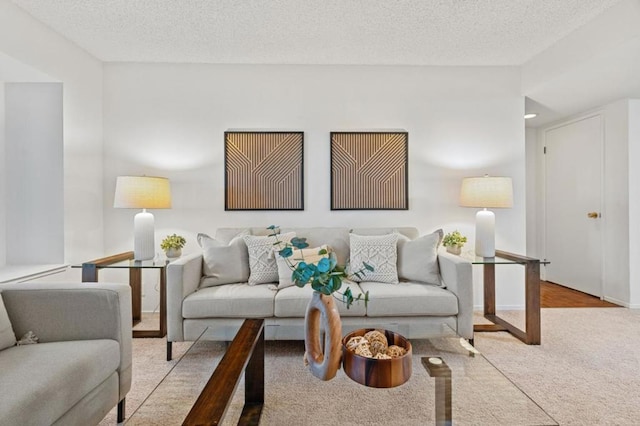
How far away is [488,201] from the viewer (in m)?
2.71

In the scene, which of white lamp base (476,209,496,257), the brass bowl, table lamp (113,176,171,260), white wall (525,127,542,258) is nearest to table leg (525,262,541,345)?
white lamp base (476,209,496,257)

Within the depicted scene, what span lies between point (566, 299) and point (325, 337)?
3.53 m

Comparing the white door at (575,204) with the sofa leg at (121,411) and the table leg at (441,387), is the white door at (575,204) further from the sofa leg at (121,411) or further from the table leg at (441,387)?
the sofa leg at (121,411)

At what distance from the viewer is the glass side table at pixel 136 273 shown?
7.60 feet

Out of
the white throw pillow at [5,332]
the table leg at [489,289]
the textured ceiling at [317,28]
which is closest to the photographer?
the white throw pillow at [5,332]

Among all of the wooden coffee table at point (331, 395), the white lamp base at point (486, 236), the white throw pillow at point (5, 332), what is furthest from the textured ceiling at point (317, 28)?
the wooden coffee table at point (331, 395)

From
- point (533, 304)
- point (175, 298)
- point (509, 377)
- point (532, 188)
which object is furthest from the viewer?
point (532, 188)

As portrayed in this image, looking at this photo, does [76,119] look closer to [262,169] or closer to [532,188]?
[262,169]

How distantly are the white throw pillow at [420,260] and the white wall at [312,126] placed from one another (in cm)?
62

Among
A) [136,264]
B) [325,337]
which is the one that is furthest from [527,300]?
[136,264]

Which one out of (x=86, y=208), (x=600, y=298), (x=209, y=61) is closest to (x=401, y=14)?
(x=209, y=61)

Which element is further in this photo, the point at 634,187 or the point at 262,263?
the point at 634,187

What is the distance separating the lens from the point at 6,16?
2.19 m

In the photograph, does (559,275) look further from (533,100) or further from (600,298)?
(533,100)
